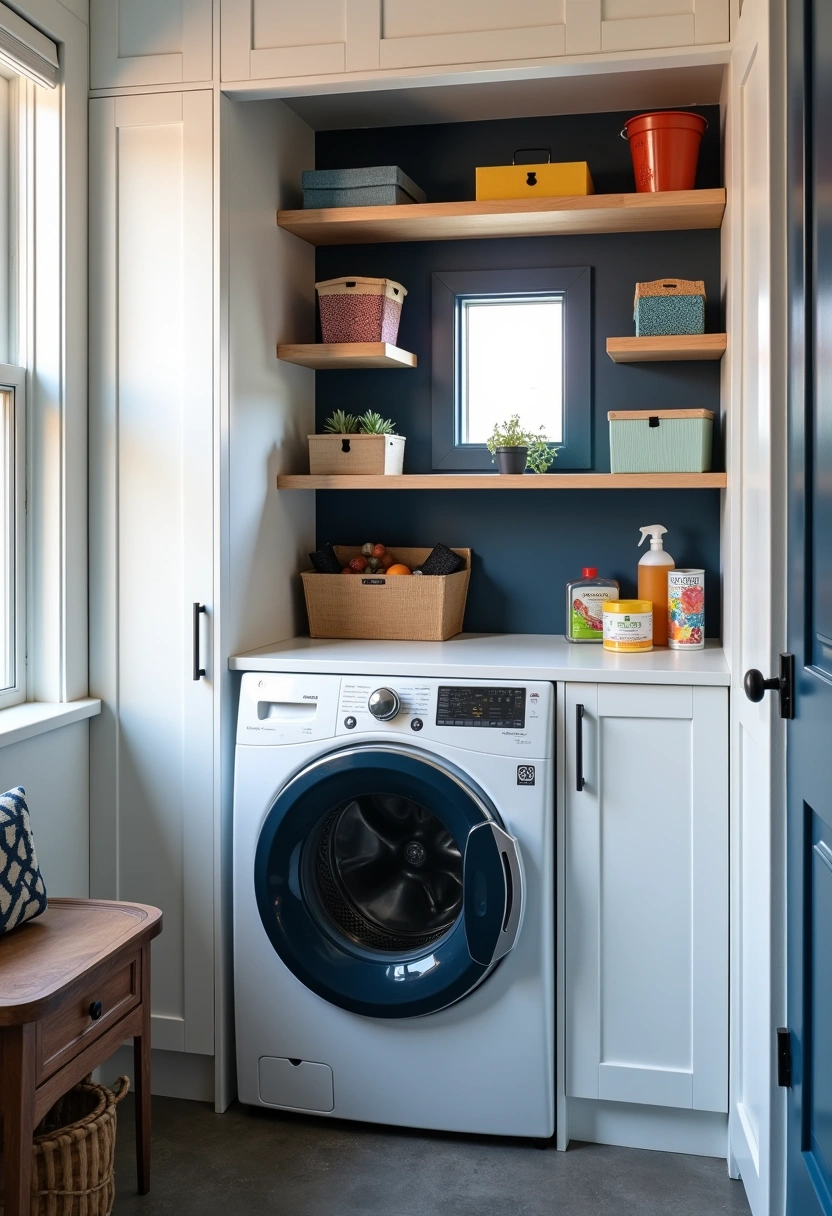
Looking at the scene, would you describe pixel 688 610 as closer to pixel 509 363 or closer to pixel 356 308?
pixel 509 363

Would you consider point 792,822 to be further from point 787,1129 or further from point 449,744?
point 449,744

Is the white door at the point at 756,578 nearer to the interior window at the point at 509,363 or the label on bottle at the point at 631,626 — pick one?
the label on bottle at the point at 631,626

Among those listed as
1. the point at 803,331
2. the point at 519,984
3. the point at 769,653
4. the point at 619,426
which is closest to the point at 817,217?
the point at 803,331

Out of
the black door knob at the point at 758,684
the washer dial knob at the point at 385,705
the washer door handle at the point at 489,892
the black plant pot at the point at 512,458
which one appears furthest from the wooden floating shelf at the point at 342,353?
the black door knob at the point at 758,684

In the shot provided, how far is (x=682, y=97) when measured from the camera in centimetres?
264

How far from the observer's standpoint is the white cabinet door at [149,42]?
2.41 m

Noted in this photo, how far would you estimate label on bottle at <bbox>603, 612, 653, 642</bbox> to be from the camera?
2.49 m

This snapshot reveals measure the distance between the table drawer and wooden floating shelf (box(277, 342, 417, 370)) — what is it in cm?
145

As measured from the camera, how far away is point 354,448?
9.02ft

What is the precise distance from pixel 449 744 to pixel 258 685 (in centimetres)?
45

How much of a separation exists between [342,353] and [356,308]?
140 millimetres

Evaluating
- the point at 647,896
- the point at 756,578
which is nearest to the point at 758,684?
the point at 756,578

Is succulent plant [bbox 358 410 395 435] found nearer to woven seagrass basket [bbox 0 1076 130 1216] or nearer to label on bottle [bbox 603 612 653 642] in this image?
label on bottle [bbox 603 612 653 642]

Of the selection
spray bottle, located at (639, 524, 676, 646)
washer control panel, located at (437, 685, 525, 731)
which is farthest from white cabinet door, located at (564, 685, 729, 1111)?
spray bottle, located at (639, 524, 676, 646)
